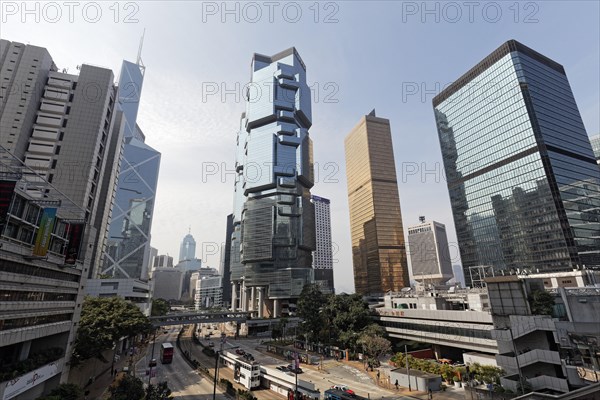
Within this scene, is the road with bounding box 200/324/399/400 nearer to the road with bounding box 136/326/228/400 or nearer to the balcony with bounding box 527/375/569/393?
the road with bounding box 136/326/228/400

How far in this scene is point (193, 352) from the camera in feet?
276

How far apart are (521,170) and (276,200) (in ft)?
370

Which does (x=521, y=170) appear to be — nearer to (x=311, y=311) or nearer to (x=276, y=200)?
(x=311, y=311)

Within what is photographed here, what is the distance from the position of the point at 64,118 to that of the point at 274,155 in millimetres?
103288

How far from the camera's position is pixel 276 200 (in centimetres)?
17088

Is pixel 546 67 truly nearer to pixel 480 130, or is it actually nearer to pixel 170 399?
pixel 480 130

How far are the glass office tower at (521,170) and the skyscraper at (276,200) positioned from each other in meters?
79.6

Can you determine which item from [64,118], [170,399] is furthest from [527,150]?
[64,118]

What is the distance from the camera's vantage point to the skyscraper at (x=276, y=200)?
16050 cm

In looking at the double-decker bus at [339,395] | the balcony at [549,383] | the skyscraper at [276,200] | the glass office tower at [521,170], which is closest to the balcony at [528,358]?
the balcony at [549,383]

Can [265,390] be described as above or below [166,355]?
below

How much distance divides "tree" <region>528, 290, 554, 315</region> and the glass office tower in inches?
2605

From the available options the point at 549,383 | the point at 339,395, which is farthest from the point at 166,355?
the point at 549,383

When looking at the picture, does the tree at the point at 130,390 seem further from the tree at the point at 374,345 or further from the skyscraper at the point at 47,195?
the tree at the point at 374,345
